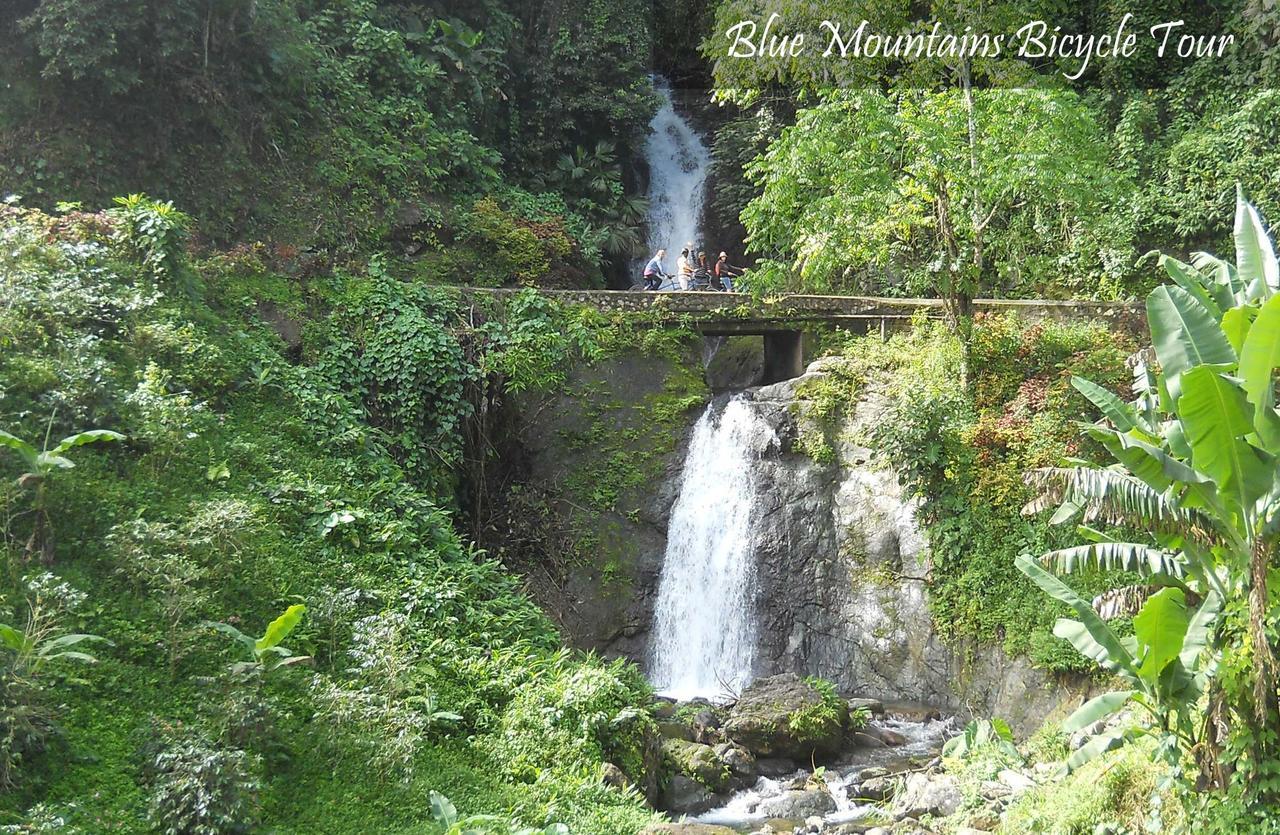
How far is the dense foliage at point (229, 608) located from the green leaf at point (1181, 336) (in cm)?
560

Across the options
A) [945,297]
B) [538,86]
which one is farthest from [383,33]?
[945,297]

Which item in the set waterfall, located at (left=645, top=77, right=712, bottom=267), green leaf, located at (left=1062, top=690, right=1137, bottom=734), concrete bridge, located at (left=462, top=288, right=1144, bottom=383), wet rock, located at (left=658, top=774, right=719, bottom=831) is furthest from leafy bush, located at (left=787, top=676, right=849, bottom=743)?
waterfall, located at (left=645, top=77, right=712, bottom=267)

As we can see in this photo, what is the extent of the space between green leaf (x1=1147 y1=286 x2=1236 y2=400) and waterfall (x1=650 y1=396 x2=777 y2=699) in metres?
8.65

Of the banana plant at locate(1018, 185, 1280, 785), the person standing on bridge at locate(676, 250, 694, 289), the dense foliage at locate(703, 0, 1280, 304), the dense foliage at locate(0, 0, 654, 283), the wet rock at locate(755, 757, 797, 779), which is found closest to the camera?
the banana plant at locate(1018, 185, 1280, 785)

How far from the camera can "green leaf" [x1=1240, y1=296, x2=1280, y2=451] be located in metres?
6.22

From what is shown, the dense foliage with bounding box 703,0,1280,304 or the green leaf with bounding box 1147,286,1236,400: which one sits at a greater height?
the dense foliage with bounding box 703,0,1280,304

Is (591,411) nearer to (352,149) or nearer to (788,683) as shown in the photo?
(788,683)

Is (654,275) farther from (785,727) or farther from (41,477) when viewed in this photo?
(41,477)

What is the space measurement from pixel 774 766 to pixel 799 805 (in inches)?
43.6

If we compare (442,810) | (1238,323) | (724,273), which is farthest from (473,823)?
(724,273)

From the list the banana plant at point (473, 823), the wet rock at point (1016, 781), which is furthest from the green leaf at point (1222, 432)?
the banana plant at point (473, 823)

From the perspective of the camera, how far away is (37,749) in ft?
20.8

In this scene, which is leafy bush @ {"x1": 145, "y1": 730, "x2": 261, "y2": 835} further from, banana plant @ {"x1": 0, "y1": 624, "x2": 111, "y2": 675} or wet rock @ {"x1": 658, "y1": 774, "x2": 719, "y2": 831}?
wet rock @ {"x1": 658, "y1": 774, "x2": 719, "y2": 831}

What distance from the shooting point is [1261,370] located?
631cm
